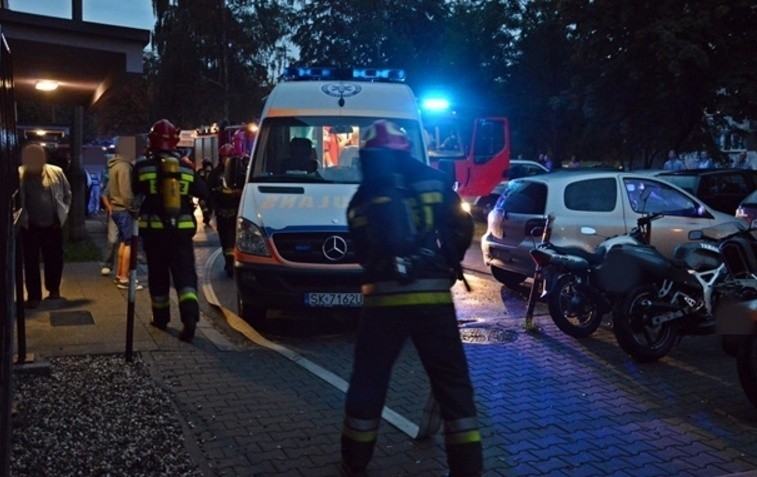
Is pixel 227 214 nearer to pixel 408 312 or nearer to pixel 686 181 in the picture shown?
pixel 408 312

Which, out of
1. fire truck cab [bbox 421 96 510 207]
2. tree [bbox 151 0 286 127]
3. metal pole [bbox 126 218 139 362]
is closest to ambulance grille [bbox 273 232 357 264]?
metal pole [bbox 126 218 139 362]

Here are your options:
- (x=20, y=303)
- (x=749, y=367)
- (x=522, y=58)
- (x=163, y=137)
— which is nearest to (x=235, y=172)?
(x=163, y=137)

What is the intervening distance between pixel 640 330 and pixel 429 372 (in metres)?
3.59

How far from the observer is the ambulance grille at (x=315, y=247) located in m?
7.71

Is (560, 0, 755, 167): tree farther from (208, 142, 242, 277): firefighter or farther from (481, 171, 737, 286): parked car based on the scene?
(208, 142, 242, 277): firefighter

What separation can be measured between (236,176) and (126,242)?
1.66m

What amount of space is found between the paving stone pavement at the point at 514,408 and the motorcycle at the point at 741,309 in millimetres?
316

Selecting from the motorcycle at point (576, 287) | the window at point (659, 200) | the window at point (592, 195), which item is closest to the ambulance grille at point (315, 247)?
the motorcycle at point (576, 287)

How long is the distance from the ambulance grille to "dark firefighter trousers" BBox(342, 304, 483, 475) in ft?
11.6

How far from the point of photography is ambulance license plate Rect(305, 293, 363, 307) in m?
7.64

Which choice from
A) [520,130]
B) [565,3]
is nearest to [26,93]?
[565,3]

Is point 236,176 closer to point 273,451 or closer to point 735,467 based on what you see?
point 273,451

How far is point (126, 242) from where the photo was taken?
10266 mm

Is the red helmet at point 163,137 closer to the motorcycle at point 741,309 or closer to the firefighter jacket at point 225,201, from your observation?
the firefighter jacket at point 225,201
